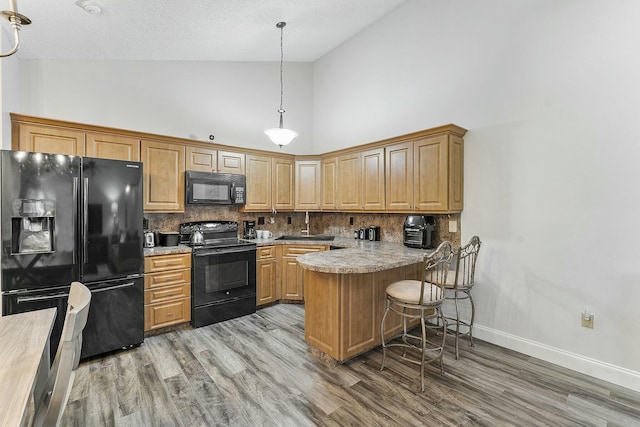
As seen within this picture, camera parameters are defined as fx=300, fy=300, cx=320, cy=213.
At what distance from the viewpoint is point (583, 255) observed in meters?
2.62

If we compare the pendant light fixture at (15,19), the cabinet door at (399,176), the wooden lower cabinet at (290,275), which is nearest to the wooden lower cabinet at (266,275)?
the wooden lower cabinet at (290,275)

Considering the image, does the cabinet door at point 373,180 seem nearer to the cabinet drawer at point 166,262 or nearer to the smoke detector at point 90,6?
the cabinet drawer at point 166,262

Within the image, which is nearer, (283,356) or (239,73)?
(283,356)

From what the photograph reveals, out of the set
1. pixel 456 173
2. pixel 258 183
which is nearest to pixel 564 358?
pixel 456 173

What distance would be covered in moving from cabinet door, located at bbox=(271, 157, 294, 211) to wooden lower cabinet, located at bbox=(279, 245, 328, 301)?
79 centimetres

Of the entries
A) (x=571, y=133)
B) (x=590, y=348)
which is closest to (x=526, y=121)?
(x=571, y=133)

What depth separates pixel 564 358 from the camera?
270 centimetres

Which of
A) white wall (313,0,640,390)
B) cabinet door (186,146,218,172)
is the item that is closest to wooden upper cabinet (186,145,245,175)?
cabinet door (186,146,218,172)

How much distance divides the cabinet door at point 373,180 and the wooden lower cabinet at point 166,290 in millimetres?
2370

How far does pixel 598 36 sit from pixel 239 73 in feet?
14.3

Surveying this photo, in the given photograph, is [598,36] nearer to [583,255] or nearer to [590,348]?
[583,255]

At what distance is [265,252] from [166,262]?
1282 mm

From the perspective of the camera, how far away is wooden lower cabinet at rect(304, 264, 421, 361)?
8.68 feet

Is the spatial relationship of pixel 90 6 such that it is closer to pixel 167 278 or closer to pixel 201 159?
pixel 201 159
